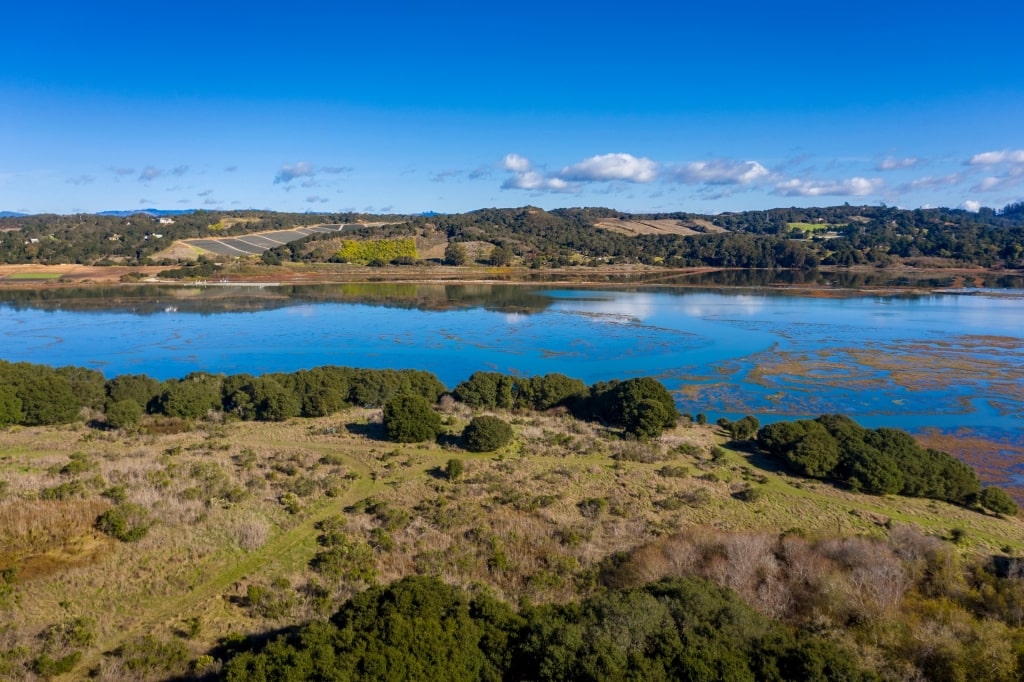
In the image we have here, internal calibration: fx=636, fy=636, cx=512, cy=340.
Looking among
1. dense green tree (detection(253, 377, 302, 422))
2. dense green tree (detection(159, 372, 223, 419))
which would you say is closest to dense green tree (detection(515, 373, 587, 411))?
dense green tree (detection(253, 377, 302, 422))

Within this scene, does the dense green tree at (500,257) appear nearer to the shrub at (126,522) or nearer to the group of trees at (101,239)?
the group of trees at (101,239)

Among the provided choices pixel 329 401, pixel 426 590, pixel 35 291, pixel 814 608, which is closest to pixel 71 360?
pixel 329 401

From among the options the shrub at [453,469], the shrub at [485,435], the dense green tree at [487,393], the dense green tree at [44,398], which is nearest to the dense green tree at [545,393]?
the dense green tree at [487,393]

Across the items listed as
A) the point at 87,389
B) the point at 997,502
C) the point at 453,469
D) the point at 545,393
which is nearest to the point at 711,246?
the point at 545,393

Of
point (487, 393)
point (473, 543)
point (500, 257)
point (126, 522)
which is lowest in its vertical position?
point (473, 543)

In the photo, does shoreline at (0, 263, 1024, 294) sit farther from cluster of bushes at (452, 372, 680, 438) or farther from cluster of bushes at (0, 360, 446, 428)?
cluster of bushes at (0, 360, 446, 428)

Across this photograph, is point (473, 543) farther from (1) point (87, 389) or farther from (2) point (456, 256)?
(2) point (456, 256)
